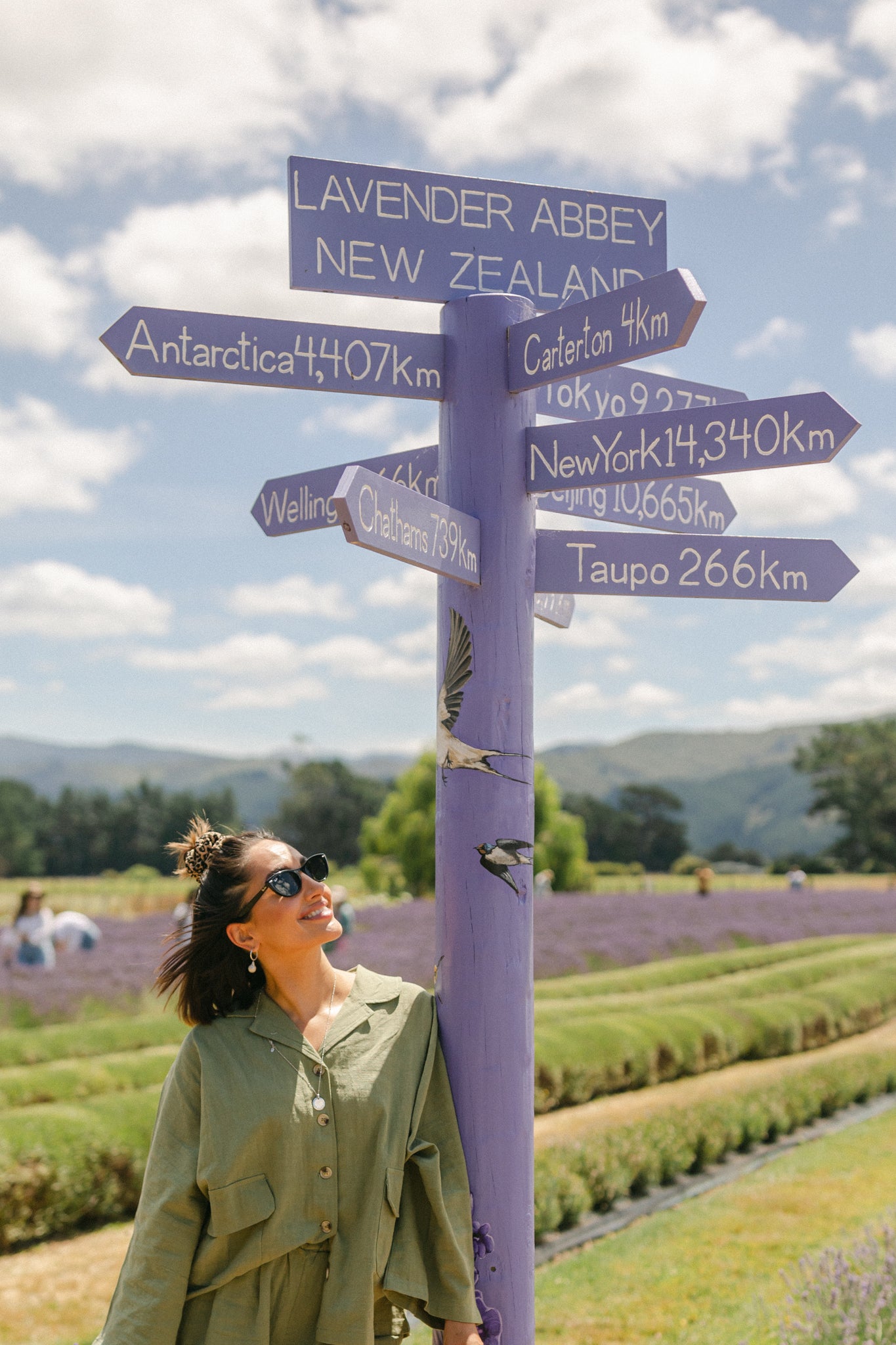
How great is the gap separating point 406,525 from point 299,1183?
1.34m

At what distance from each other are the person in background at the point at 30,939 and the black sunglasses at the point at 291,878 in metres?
10.7

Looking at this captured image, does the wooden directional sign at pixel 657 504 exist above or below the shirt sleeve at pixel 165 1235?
above

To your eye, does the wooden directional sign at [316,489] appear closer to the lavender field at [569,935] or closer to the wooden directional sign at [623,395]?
the wooden directional sign at [623,395]

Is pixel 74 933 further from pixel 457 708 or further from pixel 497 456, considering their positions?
pixel 497 456

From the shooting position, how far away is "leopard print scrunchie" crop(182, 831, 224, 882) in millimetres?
2777

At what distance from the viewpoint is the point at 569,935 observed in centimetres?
1967

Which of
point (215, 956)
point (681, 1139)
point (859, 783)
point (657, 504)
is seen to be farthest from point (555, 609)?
point (859, 783)

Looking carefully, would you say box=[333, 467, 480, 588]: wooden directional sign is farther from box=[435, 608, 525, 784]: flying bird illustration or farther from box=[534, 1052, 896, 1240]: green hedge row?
box=[534, 1052, 896, 1240]: green hedge row

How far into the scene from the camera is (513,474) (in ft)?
9.36

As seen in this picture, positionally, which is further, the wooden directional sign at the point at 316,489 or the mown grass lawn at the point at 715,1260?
the mown grass lawn at the point at 715,1260

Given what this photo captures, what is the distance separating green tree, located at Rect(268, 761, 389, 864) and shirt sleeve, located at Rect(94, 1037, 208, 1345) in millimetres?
79744

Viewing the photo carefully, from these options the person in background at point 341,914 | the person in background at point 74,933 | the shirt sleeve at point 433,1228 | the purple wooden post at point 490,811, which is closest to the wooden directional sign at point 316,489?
the purple wooden post at point 490,811

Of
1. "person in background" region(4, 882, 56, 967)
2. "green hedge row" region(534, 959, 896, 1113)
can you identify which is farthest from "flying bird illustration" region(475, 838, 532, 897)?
"person in background" region(4, 882, 56, 967)

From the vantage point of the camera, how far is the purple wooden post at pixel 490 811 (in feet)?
8.83
